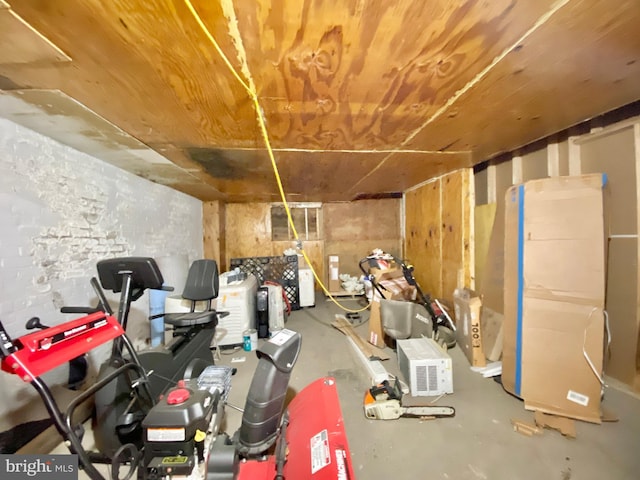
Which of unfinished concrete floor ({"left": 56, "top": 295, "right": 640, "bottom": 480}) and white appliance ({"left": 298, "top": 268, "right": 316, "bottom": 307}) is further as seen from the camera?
white appliance ({"left": 298, "top": 268, "right": 316, "bottom": 307})

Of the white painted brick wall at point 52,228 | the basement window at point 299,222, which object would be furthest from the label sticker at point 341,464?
the basement window at point 299,222

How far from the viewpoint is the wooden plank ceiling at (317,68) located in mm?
792

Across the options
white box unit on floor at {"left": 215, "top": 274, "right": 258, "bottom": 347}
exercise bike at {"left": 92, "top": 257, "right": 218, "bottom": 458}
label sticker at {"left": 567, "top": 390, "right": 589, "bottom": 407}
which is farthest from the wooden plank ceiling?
label sticker at {"left": 567, "top": 390, "right": 589, "bottom": 407}

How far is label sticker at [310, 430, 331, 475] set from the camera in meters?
0.86

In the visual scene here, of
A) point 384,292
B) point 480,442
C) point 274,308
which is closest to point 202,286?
point 274,308

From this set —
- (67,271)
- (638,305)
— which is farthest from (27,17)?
(638,305)

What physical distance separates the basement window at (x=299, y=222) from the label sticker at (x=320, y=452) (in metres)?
4.07

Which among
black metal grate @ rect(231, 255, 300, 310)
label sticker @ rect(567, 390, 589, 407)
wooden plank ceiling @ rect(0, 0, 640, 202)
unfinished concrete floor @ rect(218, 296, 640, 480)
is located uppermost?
wooden plank ceiling @ rect(0, 0, 640, 202)

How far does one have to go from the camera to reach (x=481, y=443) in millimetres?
1436

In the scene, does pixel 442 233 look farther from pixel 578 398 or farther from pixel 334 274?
pixel 334 274

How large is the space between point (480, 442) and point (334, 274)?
3527 millimetres

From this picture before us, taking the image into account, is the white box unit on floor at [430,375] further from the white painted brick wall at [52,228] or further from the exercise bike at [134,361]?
the white painted brick wall at [52,228]

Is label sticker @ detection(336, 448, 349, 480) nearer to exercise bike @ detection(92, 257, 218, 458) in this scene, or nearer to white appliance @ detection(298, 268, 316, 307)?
exercise bike @ detection(92, 257, 218, 458)

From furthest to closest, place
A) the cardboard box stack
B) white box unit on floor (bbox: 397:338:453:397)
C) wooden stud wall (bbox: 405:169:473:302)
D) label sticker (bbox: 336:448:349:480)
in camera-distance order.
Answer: wooden stud wall (bbox: 405:169:473:302), the cardboard box stack, white box unit on floor (bbox: 397:338:453:397), label sticker (bbox: 336:448:349:480)
